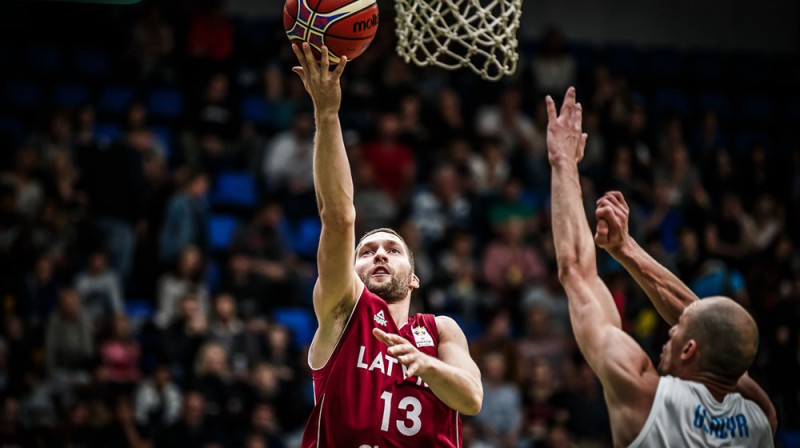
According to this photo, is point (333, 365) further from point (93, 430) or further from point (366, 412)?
point (93, 430)

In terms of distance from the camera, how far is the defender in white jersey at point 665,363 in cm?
Result: 416

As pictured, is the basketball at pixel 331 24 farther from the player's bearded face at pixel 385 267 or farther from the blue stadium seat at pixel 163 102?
the blue stadium seat at pixel 163 102

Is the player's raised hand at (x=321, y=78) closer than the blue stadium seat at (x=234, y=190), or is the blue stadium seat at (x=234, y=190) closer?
the player's raised hand at (x=321, y=78)

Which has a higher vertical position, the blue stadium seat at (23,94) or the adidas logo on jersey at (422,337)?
the adidas logo on jersey at (422,337)

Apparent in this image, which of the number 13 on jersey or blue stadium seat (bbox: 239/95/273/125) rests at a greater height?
the number 13 on jersey

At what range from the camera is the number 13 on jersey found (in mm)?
4605

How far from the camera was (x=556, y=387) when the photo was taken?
10727 mm

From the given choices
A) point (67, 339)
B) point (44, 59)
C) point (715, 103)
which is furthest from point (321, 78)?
point (715, 103)

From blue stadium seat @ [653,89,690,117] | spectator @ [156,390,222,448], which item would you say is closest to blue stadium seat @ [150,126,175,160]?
spectator @ [156,390,222,448]

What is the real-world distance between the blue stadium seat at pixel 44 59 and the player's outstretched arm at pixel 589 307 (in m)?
9.15

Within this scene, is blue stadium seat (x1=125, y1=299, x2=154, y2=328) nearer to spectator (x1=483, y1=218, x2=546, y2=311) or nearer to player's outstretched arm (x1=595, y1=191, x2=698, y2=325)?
spectator (x1=483, y1=218, x2=546, y2=311)

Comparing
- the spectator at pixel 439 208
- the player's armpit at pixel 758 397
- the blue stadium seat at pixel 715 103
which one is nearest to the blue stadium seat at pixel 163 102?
the spectator at pixel 439 208

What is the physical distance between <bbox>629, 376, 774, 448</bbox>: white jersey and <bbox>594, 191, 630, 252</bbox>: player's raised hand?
2.32ft

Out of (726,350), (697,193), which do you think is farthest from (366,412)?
(697,193)
